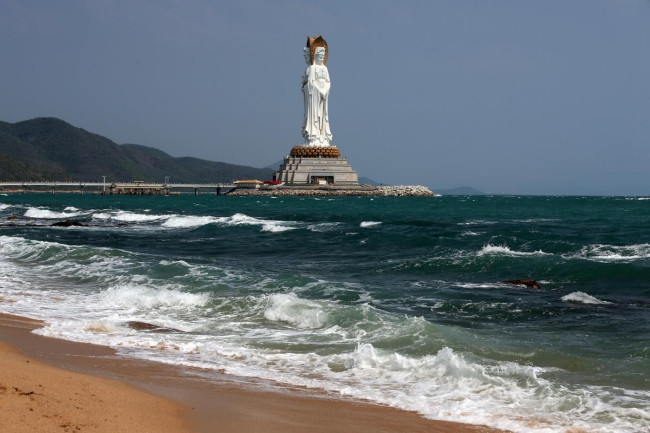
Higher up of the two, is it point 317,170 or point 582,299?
point 317,170

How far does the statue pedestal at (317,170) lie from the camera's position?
367 ft

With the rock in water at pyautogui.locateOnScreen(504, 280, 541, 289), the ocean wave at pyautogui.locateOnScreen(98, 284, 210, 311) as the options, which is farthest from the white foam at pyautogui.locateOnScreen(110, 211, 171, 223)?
the rock in water at pyautogui.locateOnScreen(504, 280, 541, 289)

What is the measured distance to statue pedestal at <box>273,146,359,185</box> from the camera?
111812mm

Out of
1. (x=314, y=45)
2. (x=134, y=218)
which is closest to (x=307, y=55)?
(x=314, y=45)

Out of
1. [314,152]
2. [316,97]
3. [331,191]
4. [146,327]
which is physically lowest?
[146,327]

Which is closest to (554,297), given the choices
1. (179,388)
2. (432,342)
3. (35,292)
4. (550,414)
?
(432,342)

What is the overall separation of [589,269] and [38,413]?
14904 millimetres

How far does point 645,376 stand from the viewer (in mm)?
8656

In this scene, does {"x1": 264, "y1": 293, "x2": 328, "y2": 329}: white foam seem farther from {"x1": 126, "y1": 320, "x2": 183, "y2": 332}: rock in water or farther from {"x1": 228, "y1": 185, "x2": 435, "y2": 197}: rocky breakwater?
{"x1": 228, "y1": 185, "x2": 435, "y2": 197}: rocky breakwater

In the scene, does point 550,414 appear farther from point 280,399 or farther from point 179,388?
point 179,388

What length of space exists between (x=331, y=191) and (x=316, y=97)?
51.4 feet

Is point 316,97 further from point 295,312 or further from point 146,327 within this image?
point 146,327

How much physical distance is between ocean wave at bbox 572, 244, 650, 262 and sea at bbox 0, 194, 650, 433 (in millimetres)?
80

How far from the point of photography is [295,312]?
1270 centimetres
